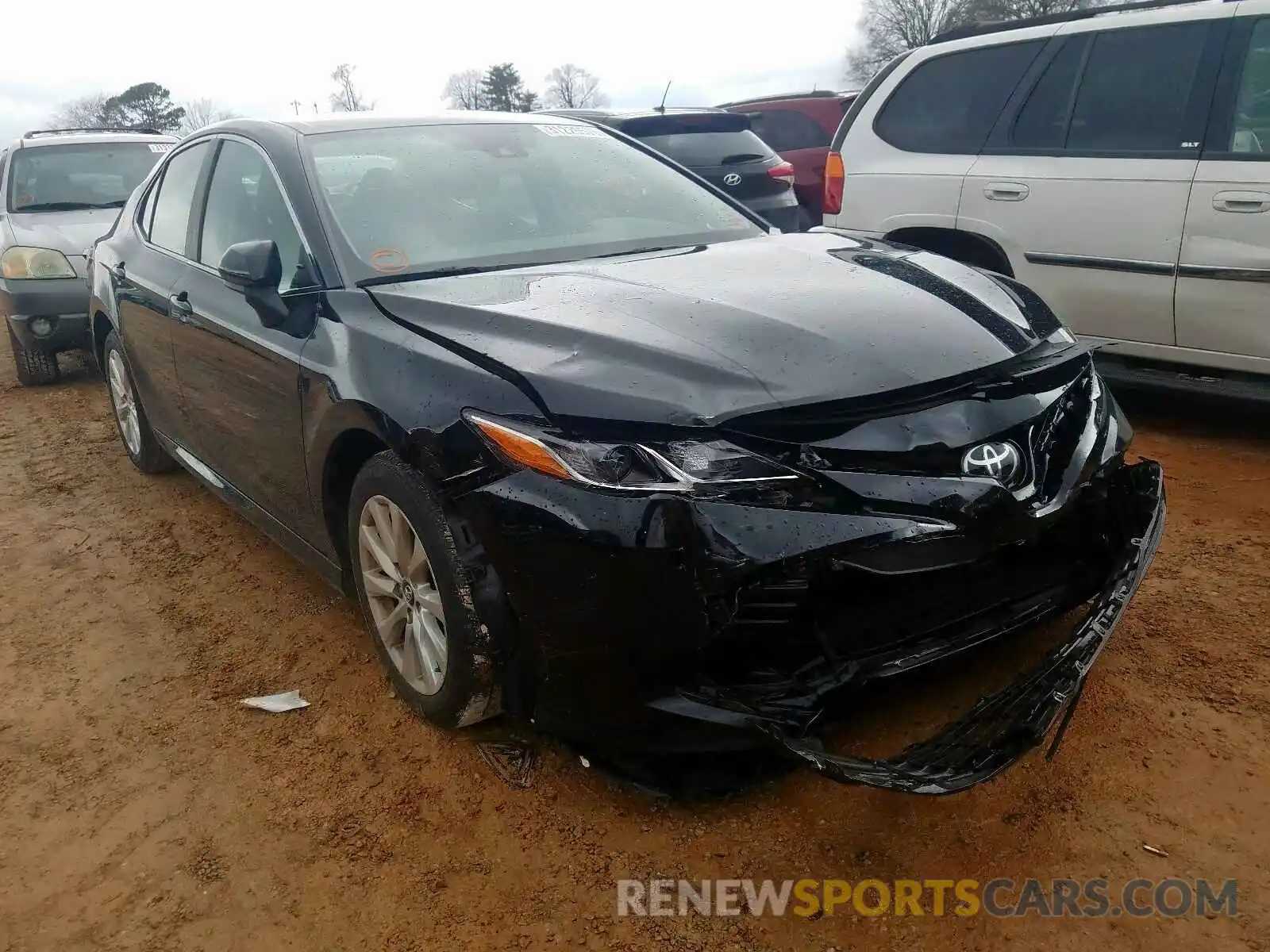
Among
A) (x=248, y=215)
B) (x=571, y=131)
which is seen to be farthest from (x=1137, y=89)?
(x=248, y=215)

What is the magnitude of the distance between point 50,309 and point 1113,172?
685cm

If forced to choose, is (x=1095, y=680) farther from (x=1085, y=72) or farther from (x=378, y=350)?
(x=1085, y=72)

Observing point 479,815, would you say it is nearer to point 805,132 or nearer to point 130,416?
point 130,416

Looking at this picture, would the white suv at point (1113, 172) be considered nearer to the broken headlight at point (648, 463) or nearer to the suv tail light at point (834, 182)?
the suv tail light at point (834, 182)

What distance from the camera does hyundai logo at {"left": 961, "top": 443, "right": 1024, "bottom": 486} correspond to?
6.94ft

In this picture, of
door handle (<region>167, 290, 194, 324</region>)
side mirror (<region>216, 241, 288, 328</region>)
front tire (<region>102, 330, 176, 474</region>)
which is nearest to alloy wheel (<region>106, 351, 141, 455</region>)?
front tire (<region>102, 330, 176, 474</region>)

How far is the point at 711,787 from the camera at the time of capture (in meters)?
2.22

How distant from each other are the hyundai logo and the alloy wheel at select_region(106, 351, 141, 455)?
405 centimetres

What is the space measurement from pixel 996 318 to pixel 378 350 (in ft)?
5.21

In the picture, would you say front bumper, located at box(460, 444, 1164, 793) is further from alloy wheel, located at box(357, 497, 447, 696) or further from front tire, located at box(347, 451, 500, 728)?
alloy wheel, located at box(357, 497, 447, 696)

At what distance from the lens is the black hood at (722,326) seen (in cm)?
213

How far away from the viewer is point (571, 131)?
386 centimetres

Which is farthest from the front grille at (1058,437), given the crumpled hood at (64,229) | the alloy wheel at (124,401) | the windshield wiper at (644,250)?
the crumpled hood at (64,229)

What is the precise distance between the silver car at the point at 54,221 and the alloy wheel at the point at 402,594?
4754 mm
